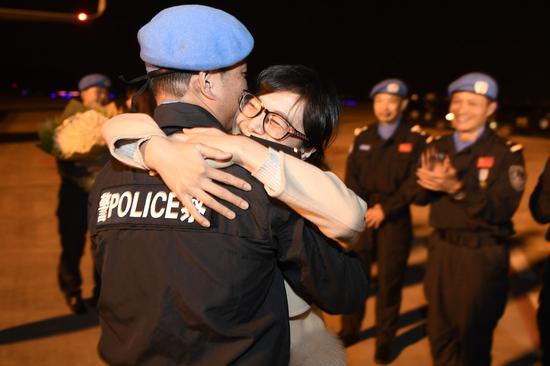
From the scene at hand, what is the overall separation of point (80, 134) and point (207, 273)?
3149 mm

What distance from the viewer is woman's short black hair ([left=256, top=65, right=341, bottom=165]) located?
1647 millimetres

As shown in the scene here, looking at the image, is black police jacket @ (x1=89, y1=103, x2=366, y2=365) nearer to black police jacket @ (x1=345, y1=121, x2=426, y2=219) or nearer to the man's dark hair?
the man's dark hair

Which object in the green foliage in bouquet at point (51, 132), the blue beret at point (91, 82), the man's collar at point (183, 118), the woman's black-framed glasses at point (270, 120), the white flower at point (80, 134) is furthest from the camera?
the blue beret at point (91, 82)

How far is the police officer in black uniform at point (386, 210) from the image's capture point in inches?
164

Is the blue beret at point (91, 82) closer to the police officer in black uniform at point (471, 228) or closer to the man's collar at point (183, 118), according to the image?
the police officer in black uniform at point (471, 228)

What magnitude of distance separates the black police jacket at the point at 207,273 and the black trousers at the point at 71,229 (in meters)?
3.47

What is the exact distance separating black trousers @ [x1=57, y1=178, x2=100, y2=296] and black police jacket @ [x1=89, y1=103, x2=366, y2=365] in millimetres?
3467

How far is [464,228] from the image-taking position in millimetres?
3434

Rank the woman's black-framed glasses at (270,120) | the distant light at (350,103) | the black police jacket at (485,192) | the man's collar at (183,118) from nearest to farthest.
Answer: the man's collar at (183,118) → the woman's black-framed glasses at (270,120) → the black police jacket at (485,192) → the distant light at (350,103)

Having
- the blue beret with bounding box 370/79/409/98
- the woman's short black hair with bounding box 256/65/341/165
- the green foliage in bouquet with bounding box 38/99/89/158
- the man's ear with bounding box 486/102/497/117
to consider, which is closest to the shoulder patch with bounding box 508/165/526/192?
the man's ear with bounding box 486/102/497/117

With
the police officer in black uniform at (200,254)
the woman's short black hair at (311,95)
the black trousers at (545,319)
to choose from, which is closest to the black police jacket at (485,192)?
the black trousers at (545,319)

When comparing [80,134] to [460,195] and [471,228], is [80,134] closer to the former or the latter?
[460,195]

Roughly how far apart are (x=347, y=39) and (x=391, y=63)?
486cm

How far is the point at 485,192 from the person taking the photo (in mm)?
3355
